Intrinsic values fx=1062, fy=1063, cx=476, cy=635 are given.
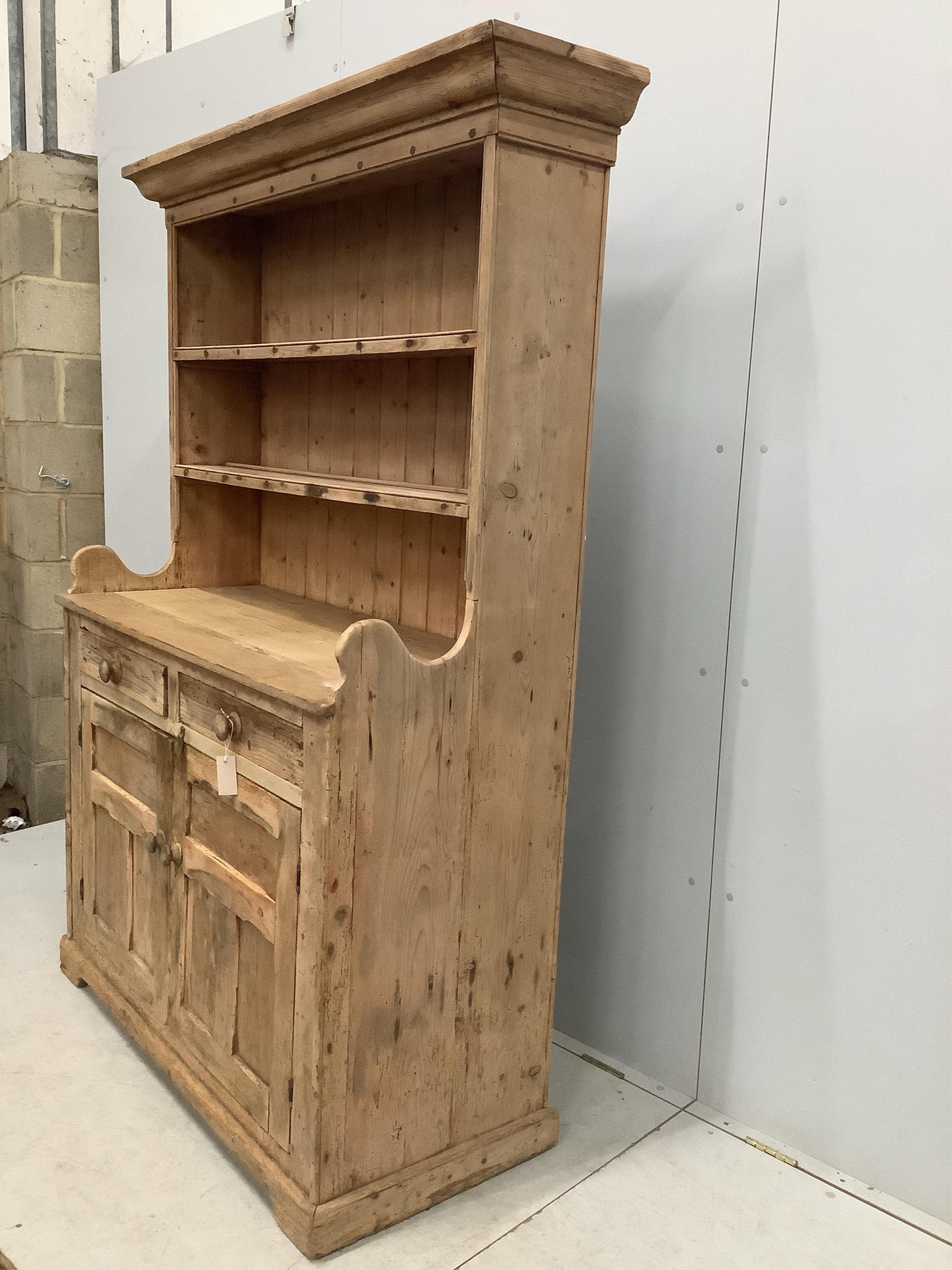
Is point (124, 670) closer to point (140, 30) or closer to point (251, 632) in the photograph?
point (251, 632)

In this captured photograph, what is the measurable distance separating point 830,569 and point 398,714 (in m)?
0.85

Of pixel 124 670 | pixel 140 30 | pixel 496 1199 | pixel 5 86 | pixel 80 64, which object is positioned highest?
pixel 140 30

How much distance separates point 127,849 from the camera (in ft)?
7.86

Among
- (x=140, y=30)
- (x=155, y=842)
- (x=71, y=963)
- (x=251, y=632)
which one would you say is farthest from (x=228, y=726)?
(x=140, y=30)

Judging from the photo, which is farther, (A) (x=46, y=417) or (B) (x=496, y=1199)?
A: (A) (x=46, y=417)

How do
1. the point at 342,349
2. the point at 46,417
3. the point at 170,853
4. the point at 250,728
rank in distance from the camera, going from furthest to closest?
the point at 46,417, the point at 170,853, the point at 342,349, the point at 250,728

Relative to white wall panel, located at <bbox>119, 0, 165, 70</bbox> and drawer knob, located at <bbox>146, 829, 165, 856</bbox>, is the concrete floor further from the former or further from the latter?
white wall panel, located at <bbox>119, 0, 165, 70</bbox>

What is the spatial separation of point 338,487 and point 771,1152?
1565 millimetres

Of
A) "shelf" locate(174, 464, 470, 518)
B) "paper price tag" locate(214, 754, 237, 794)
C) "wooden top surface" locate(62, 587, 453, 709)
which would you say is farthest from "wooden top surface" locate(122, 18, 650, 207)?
"paper price tag" locate(214, 754, 237, 794)

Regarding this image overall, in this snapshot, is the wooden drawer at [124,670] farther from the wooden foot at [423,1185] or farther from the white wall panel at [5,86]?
the white wall panel at [5,86]

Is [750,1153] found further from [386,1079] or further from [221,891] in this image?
[221,891]

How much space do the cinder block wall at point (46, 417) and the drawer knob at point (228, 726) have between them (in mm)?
1831

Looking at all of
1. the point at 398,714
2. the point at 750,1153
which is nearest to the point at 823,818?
the point at 750,1153

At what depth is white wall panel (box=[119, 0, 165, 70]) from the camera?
11.7ft
